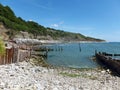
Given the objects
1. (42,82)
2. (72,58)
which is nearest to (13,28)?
(72,58)

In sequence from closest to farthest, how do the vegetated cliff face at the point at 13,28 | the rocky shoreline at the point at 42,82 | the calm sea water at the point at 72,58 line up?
the rocky shoreline at the point at 42,82 < the calm sea water at the point at 72,58 < the vegetated cliff face at the point at 13,28

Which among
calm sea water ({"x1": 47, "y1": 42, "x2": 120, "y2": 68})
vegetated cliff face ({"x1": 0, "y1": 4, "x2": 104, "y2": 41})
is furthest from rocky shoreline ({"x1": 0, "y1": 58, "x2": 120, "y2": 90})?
vegetated cliff face ({"x1": 0, "y1": 4, "x2": 104, "y2": 41})

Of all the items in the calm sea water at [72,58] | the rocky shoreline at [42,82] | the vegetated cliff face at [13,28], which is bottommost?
the calm sea water at [72,58]

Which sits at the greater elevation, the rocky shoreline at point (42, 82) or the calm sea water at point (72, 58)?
the rocky shoreline at point (42, 82)

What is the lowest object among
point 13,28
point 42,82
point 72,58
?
point 72,58

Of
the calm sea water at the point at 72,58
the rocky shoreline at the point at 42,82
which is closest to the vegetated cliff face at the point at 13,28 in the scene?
the calm sea water at the point at 72,58

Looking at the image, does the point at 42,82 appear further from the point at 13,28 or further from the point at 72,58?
the point at 13,28

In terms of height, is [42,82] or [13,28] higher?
[13,28]

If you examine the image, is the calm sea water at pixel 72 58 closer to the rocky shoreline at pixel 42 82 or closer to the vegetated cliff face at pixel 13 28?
the rocky shoreline at pixel 42 82

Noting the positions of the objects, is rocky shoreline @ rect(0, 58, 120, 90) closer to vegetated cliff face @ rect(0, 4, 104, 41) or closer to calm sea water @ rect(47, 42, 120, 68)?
calm sea water @ rect(47, 42, 120, 68)

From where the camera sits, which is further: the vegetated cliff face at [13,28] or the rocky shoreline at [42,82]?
the vegetated cliff face at [13,28]

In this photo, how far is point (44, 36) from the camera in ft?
504

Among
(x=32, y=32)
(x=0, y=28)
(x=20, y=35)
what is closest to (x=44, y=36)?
(x=32, y=32)

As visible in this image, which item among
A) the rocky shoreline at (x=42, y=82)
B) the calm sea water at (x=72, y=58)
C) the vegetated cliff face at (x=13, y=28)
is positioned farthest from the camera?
the vegetated cliff face at (x=13, y=28)
